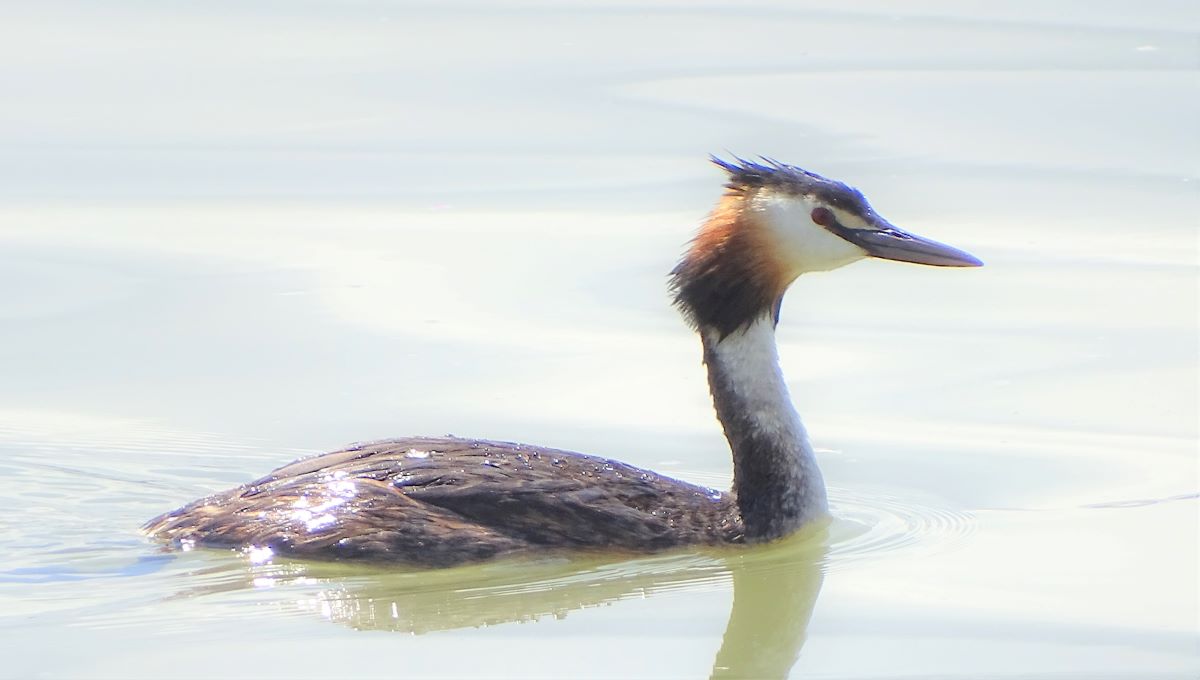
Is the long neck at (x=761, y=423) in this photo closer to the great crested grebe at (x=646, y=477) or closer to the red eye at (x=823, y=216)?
the great crested grebe at (x=646, y=477)

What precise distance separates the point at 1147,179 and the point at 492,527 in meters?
7.71

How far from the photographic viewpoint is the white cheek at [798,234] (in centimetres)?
901

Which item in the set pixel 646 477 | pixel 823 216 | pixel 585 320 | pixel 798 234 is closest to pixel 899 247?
pixel 823 216

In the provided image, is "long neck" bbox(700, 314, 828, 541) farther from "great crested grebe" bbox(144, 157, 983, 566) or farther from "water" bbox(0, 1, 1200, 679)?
"water" bbox(0, 1, 1200, 679)

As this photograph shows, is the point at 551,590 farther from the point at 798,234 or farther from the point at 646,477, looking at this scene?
the point at 798,234

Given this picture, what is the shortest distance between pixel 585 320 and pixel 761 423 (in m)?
3.07

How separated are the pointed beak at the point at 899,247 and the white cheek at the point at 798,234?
53 mm

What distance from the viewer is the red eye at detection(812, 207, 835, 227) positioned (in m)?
9.09

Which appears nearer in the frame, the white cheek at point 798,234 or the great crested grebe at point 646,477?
the great crested grebe at point 646,477

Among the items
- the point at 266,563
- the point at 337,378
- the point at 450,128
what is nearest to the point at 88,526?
the point at 266,563

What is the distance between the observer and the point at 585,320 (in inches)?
474

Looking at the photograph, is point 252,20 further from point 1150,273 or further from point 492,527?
point 492,527

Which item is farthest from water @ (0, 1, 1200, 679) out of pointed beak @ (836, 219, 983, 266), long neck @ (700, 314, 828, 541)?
pointed beak @ (836, 219, 983, 266)

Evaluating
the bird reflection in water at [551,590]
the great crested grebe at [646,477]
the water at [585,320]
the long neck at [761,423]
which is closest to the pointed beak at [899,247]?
the great crested grebe at [646,477]
